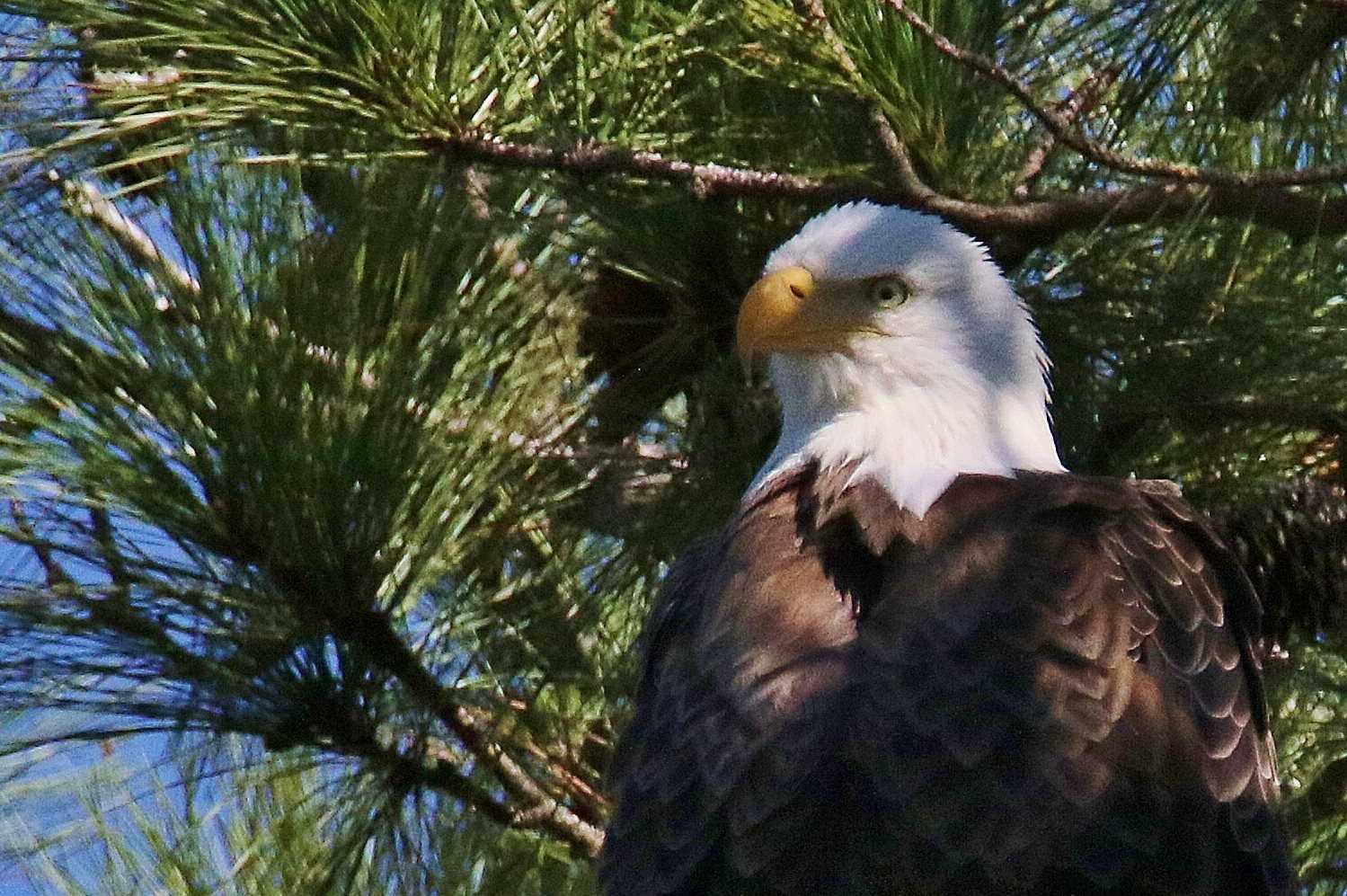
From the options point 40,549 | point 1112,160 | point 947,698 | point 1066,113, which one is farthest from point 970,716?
point 40,549

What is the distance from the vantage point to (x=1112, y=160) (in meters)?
2.69

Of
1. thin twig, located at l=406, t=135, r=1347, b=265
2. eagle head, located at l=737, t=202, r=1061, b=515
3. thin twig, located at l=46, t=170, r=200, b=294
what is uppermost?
thin twig, located at l=46, t=170, r=200, b=294

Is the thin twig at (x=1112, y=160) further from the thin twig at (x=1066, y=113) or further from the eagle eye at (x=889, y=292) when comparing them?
the eagle eye at (x=889, y=292)

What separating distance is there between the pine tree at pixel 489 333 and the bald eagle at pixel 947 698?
241 millimetres

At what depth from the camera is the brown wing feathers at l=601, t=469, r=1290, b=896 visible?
2518 millimetres

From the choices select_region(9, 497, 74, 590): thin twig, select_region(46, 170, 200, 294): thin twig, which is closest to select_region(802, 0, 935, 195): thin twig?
select_region(46, 170, 200, 294): thin twig

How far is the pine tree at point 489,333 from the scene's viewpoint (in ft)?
9.23

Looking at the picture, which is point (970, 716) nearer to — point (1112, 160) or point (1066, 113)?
point (1112, 160)

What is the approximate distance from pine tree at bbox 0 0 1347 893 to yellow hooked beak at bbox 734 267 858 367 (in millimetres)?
118

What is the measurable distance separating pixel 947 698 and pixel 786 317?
24.0 inches

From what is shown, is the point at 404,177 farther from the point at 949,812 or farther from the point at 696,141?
the point at 949,812

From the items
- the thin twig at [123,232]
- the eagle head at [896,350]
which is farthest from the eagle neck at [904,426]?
the thin twig at [123,232]

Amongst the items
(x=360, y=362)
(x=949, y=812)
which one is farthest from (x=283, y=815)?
(x=949, y=812)

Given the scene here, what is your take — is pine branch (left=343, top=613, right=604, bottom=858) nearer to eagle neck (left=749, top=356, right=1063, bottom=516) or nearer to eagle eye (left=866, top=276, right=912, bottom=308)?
eagle neck (left=749, top=356, right=1063, bottom=516)
